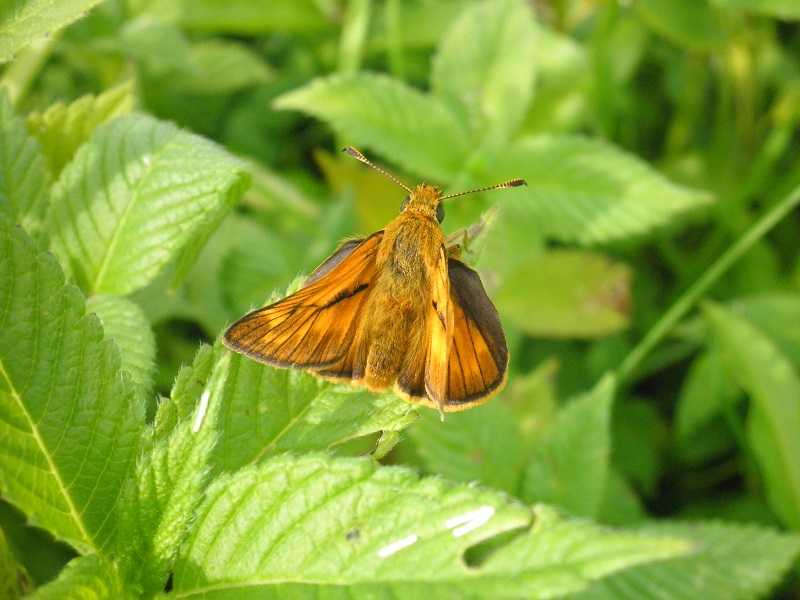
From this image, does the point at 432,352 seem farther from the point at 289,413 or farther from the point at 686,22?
the point at 686,22

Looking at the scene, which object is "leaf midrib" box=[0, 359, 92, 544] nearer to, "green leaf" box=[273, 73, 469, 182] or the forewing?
the forewing

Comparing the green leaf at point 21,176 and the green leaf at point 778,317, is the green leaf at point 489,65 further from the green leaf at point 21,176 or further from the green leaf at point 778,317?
the green leaf at point 21,176

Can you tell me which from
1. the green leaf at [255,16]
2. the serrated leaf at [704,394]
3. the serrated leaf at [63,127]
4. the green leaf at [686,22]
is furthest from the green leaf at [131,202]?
the green leaf at [686,22]

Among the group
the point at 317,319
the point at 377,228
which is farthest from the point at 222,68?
the point at 317,319

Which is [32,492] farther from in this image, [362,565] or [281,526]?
[362,565]

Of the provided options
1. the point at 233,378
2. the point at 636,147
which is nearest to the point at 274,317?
the point at 233,378

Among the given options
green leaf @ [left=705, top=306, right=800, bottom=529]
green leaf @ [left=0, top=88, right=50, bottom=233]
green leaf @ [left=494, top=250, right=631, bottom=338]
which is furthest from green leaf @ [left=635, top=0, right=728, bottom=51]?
green leaf @ [left=0, top=88, right=50, bottom=233]
